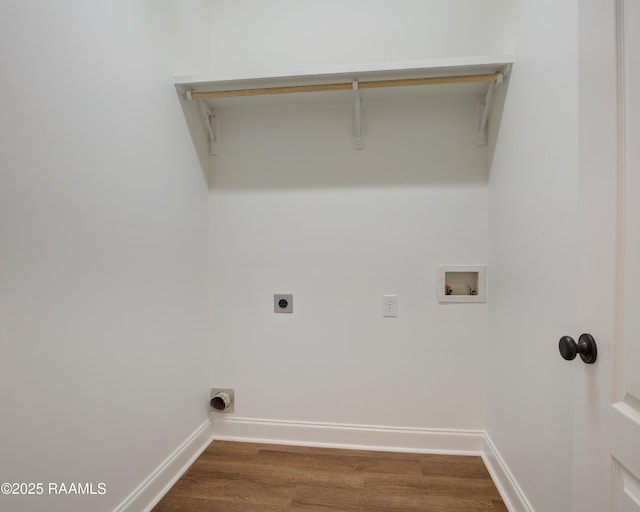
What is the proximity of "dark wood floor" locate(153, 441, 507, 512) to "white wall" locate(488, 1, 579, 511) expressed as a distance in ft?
0.84

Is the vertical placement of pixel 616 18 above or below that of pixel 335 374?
above

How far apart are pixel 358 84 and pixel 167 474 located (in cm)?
210

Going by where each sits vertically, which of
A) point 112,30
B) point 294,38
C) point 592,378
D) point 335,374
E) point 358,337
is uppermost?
point 294,38

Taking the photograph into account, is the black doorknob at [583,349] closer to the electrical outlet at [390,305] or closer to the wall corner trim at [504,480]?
the wall corner trim at [504,480]

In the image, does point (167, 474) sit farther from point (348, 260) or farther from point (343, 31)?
point (343, 31)

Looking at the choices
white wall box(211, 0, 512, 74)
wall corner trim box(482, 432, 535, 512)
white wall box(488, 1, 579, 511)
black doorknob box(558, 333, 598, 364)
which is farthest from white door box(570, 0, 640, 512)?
white wall box(211, 0, 512, 74)

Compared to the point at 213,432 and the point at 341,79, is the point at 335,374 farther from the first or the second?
the point at 341,79

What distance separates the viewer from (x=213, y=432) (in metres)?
→ 1.83

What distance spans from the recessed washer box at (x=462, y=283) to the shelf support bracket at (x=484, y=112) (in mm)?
691

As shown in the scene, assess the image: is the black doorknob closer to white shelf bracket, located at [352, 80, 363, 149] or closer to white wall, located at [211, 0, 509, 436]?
white wall, located at [211, 0, 509, 436]

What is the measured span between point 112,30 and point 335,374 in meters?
1.87

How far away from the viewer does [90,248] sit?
40.7 inches

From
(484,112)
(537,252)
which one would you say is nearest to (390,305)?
(537,252)

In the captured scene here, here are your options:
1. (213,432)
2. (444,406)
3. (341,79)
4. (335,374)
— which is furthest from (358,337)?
(341,79)
